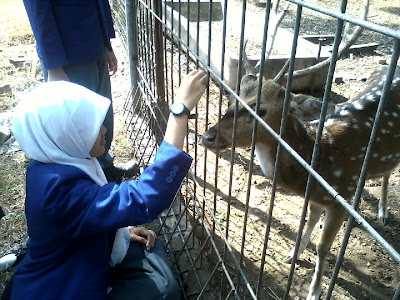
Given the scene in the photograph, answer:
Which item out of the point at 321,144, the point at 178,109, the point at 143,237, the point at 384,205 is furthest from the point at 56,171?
the point at 384,205

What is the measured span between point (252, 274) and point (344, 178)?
0.93 m

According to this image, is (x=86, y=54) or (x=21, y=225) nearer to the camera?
(x=86, y=54)

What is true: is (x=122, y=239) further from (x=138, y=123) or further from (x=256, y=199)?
(x=138, y=123)

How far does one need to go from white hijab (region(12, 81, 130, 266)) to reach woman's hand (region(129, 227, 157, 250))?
0.79 metres

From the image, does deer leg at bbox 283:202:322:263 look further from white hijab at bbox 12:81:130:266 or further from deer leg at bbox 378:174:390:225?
white hijab at bbox 12:81:130:266

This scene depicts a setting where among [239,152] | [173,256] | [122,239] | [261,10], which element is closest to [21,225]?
[173,256]

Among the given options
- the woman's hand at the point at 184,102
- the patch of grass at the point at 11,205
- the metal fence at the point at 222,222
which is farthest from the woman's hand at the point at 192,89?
the patch of grass at the point at 11,205

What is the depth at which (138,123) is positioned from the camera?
4.64 metres

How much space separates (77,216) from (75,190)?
0.34ft

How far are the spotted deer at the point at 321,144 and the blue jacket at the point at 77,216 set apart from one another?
72 centimetres

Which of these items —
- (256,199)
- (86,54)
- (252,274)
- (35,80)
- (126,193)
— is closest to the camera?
(126,193)

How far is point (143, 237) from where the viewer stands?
2.43m

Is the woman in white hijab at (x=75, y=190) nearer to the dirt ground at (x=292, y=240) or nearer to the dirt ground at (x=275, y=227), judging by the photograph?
the dirt ground at (x=292, y=240)

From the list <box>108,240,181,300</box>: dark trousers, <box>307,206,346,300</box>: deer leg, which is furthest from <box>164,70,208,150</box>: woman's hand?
<box>307,206,346,300</box>: deer leg
